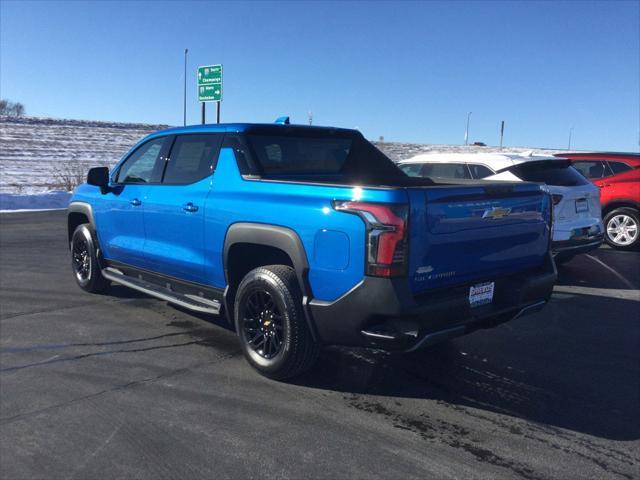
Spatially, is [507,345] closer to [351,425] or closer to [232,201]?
[351,425]

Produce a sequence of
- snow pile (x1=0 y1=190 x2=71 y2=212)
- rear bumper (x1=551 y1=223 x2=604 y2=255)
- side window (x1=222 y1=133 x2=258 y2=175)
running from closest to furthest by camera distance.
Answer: side window (x1=222 y1=133 x2=258 y2=175), rear bumper (x1=551 y1=223 x2=604 y2=255), snow pile (x1=0 y1=190 x2=71 y2=212)

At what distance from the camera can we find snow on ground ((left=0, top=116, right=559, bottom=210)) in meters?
18.3

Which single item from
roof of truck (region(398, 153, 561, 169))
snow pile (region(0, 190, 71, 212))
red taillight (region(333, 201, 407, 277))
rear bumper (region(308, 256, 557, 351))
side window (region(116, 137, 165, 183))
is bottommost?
snow pile (region(0, 190, 71, 212))

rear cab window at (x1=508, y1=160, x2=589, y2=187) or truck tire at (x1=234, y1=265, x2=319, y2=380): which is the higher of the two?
rear cab window at (x1=508, y1=160, x2=589, y2=187)

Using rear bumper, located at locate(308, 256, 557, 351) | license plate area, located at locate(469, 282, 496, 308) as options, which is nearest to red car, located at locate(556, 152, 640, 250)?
license plate area, located at locate(469, 282, 496, 308)

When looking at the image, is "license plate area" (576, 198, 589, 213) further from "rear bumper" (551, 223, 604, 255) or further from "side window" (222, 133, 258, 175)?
"side window" (222, 133, 258, 175)

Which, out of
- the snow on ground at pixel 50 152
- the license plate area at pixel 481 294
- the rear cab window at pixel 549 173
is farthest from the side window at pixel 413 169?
the snow on ground at pixel 50 152

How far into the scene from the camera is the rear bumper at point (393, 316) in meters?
3.40

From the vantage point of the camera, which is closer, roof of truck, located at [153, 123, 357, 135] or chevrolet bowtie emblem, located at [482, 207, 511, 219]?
chevrolet bowtie emblem, located at [482, 207, 511, 219]

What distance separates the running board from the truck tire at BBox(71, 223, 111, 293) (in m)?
0.23

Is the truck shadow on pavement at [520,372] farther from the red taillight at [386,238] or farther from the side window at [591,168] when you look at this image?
the side window at [591,168]

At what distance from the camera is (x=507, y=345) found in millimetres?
5125

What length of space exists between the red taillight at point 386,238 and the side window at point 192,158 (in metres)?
1.84

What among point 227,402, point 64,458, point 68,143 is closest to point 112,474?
point 64,458
